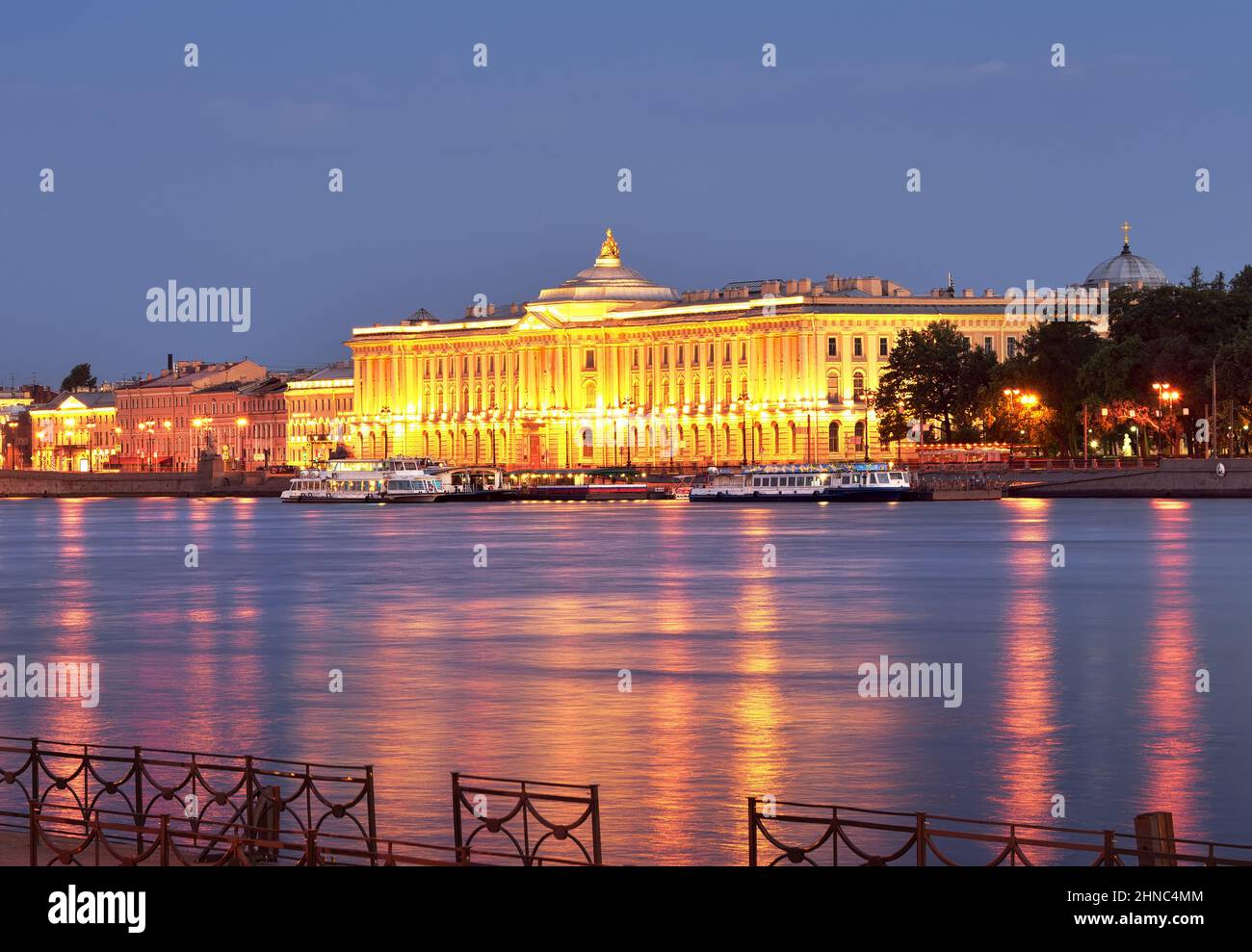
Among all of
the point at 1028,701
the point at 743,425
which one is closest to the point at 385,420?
the point at 743,425

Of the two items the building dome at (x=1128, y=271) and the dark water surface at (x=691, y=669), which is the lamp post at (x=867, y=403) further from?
the dark water surface at (x=691, y=669)

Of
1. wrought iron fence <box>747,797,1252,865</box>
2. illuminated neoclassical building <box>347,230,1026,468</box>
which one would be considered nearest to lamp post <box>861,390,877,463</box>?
illuminated neoclassical building <box>347,230,1026,468</box>

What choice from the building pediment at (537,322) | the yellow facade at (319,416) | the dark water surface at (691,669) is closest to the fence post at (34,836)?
the dark water surface at (691,669)

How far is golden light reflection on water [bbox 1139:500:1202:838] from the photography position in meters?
19.1

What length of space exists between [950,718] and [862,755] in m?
3.14

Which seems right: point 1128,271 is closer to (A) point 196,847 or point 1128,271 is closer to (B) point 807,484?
→ (B) point 807,484

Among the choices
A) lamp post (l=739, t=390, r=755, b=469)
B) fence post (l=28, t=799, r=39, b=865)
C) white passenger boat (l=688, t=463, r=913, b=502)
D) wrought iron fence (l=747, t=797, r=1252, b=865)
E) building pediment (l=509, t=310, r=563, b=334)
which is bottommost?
wrought iron fence (l=747, t=797, r=1252, b=865)

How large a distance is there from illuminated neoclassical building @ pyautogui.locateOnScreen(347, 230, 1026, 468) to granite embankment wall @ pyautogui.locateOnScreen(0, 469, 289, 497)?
15.1 metres

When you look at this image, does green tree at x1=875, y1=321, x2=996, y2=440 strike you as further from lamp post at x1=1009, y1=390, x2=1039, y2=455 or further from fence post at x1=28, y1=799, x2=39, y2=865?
fence post at x1=28, y1=799, x2=39, y2=865

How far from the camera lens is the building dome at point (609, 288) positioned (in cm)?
15650

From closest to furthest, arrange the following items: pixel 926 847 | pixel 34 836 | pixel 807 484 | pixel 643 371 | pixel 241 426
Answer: pixel 34 836
pixel 926 847
pixel 807 484
pixel 643 371
pixel 241 426

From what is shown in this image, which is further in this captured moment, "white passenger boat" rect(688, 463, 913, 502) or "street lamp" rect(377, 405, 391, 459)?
"street lamp" rect(377, 405, 391, 459)

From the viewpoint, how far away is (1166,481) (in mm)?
99312

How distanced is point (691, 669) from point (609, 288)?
128 meters
